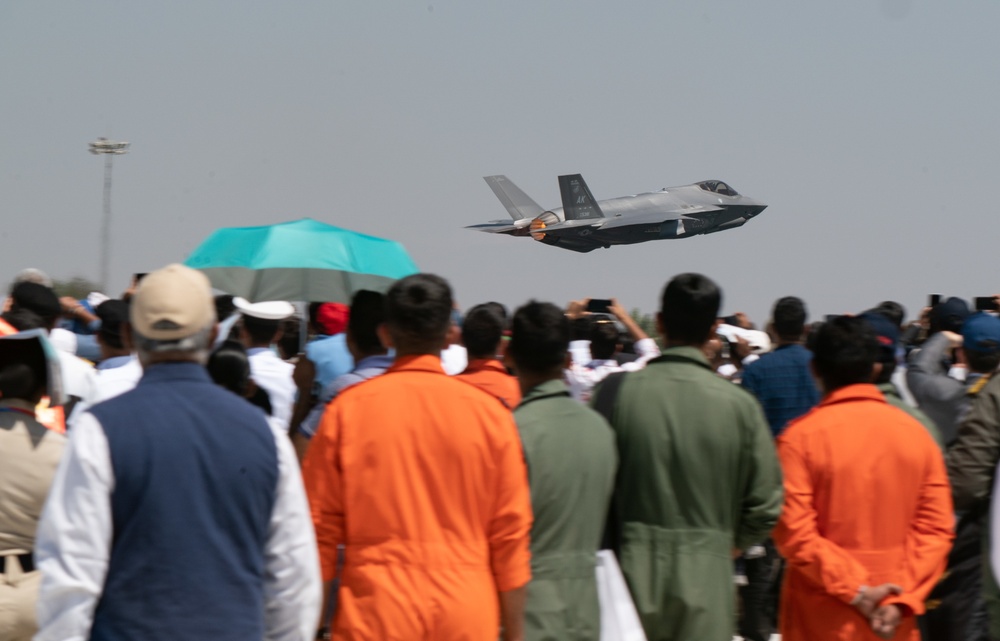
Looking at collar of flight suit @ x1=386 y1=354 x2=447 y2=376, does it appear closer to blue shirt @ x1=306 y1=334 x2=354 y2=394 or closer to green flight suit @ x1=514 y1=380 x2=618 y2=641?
green flight suit @ x1=514 y1=380 x2=618 y2=641

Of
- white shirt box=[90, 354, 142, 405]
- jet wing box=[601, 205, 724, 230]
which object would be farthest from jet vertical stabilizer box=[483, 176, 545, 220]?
white shirt box=[90, 354, 142, 405]

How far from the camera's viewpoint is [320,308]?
24.2 ft

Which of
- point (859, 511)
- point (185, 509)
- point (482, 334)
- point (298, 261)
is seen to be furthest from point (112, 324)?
point (859, 511)

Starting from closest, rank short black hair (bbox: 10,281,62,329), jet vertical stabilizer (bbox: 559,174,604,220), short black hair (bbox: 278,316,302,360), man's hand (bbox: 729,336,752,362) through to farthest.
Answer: short black hair (bbox: 10,281,62,329)
short black hair (bbox: 278,316,302,360)
man's hand (bbox: 729,336,752,362)
jet vertical stabilizer (bbox: 559,174,604,220)

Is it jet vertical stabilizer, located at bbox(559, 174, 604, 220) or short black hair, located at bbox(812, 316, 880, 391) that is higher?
short black hair, located at bbox(812, 316, 880, 391)

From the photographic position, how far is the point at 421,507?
3654 mm

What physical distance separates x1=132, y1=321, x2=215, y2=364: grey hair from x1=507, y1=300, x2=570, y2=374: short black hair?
1.57m

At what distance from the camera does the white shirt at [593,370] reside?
23.4ft

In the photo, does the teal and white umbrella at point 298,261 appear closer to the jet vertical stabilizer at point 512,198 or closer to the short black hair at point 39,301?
the short black hair at point 39,301

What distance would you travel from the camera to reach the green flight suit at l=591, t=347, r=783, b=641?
14.7ft

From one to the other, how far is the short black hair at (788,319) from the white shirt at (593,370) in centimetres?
74

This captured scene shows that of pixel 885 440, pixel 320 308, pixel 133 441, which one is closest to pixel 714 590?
pixel 885 440

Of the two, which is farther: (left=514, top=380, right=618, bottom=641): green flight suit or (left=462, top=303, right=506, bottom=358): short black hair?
(left=462, top=303, right=506, bottom=358): short black hair

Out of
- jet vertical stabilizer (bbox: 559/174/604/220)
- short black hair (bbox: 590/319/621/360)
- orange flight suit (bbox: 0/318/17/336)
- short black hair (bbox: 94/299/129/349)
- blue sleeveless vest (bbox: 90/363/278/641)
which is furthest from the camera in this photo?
jet vertical stabilizer (bbox: 559/174/604/220)
